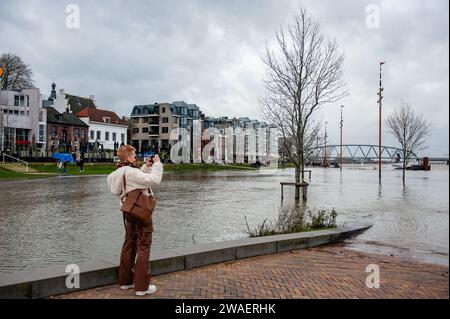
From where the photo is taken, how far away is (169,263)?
6.02 meters

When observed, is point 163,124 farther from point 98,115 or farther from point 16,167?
point 16,167

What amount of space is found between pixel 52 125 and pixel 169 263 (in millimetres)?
64681

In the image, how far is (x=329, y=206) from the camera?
15688 millimetres

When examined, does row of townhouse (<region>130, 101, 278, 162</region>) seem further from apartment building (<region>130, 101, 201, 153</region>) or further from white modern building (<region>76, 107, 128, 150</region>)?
white modern building (<region>76, 107, 128, 150</region>)

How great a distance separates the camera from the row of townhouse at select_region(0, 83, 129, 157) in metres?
55.7

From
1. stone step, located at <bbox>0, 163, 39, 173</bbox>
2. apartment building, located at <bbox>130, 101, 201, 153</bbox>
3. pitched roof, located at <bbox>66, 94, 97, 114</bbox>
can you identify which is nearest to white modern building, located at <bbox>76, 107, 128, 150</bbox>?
pitched roof, located at <bbox>66, 94, 97, 114</bbox>

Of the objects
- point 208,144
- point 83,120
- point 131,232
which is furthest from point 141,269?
point 208,144

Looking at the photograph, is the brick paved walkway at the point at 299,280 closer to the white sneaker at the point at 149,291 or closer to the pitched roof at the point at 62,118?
the white sneaker at the point at 149,291

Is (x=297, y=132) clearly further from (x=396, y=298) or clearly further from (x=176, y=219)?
(x=396, y=298)

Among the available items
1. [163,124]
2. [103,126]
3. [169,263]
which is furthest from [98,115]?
[169,263]

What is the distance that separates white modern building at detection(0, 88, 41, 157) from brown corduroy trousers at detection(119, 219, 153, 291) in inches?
2204

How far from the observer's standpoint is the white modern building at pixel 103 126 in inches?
2911

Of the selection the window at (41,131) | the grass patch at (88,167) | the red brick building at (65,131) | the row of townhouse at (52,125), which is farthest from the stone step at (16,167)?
the window at (41,131)

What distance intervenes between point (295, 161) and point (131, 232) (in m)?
13.5
